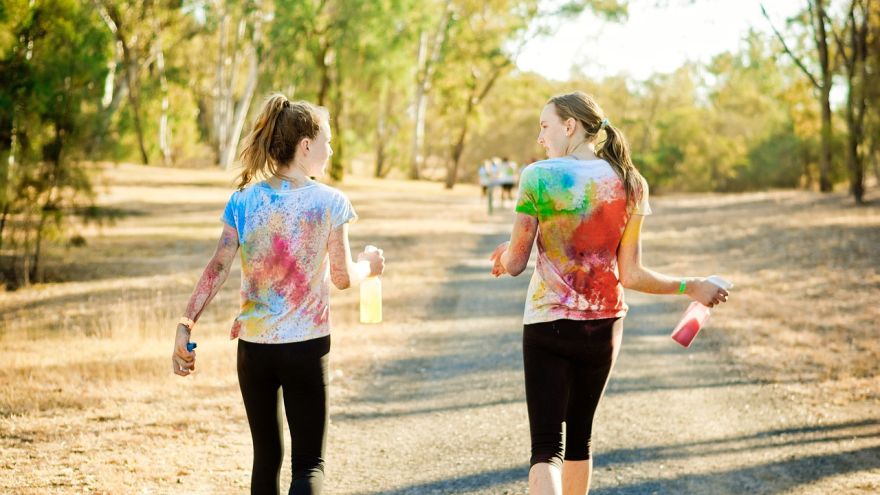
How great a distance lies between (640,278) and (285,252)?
4.56ft

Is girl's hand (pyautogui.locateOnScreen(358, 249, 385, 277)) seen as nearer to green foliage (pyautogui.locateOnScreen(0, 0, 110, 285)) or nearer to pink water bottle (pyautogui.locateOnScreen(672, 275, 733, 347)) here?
pink water bottle (pyautogui.locateOnScreen(672, 275, 733, 347))

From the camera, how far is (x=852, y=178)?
29.6 m

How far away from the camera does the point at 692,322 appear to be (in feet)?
13.5

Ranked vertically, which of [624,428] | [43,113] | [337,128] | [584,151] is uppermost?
[337,128]

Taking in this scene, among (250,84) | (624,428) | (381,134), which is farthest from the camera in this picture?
(381,134)

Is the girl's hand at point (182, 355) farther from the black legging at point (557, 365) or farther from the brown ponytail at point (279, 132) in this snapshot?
the black legging at point (557, 365)

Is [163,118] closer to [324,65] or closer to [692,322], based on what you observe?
[324,65]

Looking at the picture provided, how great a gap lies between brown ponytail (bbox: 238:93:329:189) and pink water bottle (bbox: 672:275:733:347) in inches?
66.6

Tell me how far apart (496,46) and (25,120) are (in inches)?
1716

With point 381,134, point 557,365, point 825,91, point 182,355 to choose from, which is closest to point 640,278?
point 557,365

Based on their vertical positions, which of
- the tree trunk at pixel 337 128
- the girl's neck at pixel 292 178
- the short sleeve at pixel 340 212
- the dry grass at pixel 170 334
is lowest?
the dry grass at pixel 170 334

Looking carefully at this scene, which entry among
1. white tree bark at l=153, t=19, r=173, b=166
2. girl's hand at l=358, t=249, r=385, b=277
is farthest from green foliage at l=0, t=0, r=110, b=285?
white tree bark at l=153, t=19, r=173, b=166

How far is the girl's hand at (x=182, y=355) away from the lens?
147 inches

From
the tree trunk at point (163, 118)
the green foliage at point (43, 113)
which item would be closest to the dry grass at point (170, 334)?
the green foliage at point (43, 113)
